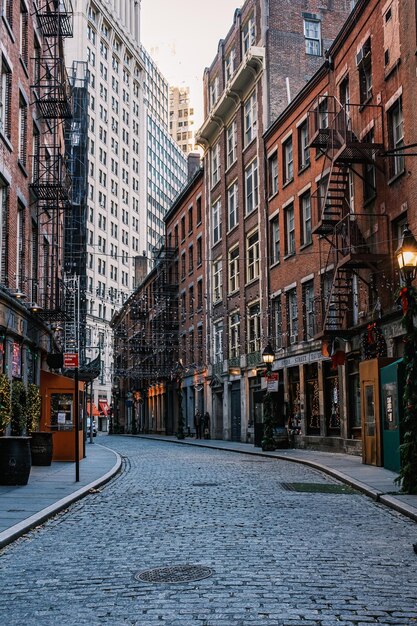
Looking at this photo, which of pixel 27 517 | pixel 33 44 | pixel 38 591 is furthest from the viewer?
pixel 33 44

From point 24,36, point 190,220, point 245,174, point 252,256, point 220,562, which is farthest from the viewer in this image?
point 190,220

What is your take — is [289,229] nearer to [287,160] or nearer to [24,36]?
[287,160]

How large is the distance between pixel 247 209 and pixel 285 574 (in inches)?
1329

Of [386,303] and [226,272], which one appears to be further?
[226,272]

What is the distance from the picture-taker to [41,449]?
67.9 feet

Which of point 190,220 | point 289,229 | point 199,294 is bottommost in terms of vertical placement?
point 199,294

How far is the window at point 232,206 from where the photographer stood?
139 feet

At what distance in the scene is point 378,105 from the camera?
23656 millimetres

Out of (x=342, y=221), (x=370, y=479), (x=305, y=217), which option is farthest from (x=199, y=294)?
(x=370, y=479)

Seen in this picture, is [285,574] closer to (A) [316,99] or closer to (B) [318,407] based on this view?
(B) [318,407]

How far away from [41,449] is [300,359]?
13.7m

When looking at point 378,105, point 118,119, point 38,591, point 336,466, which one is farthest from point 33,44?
point 118,119

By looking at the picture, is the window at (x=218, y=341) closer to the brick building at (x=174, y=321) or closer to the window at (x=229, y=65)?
the brick building at (x=174, y=321)

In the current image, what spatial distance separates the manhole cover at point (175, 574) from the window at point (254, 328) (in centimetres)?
2967
